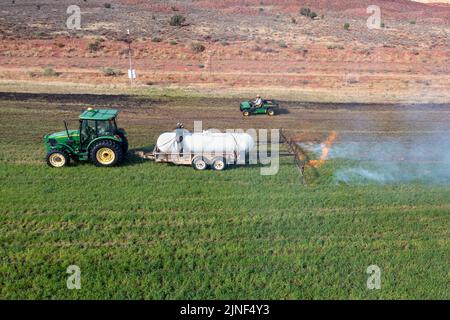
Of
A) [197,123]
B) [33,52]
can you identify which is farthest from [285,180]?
[33,52]

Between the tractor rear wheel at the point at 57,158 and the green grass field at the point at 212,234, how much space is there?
35cm

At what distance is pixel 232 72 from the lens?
37.0m

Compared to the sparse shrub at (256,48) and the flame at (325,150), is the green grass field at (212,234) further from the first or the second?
the sparse shrub at (256,48)

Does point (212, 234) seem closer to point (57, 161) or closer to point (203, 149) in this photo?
point (203, 149)

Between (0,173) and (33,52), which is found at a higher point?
(33,52)

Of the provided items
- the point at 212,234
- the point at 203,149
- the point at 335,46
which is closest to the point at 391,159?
the point at 203,149

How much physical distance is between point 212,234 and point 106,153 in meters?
5.79

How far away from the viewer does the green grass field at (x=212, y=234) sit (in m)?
9.02

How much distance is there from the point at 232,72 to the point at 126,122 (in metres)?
17.8

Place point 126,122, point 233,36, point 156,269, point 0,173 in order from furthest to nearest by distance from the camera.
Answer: point 233,36 → point 126,122 → point 0,173 → point 156,269

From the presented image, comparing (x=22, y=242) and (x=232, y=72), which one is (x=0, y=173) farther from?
(x=232, y=72)

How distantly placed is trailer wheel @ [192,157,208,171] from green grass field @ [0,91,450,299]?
366mm

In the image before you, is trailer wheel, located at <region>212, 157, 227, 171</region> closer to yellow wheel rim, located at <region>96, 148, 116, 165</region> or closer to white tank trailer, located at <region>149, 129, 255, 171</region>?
white tank trailer, located at <region>149, 129, 255, 171</region>

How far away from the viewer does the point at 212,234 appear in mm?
10836
